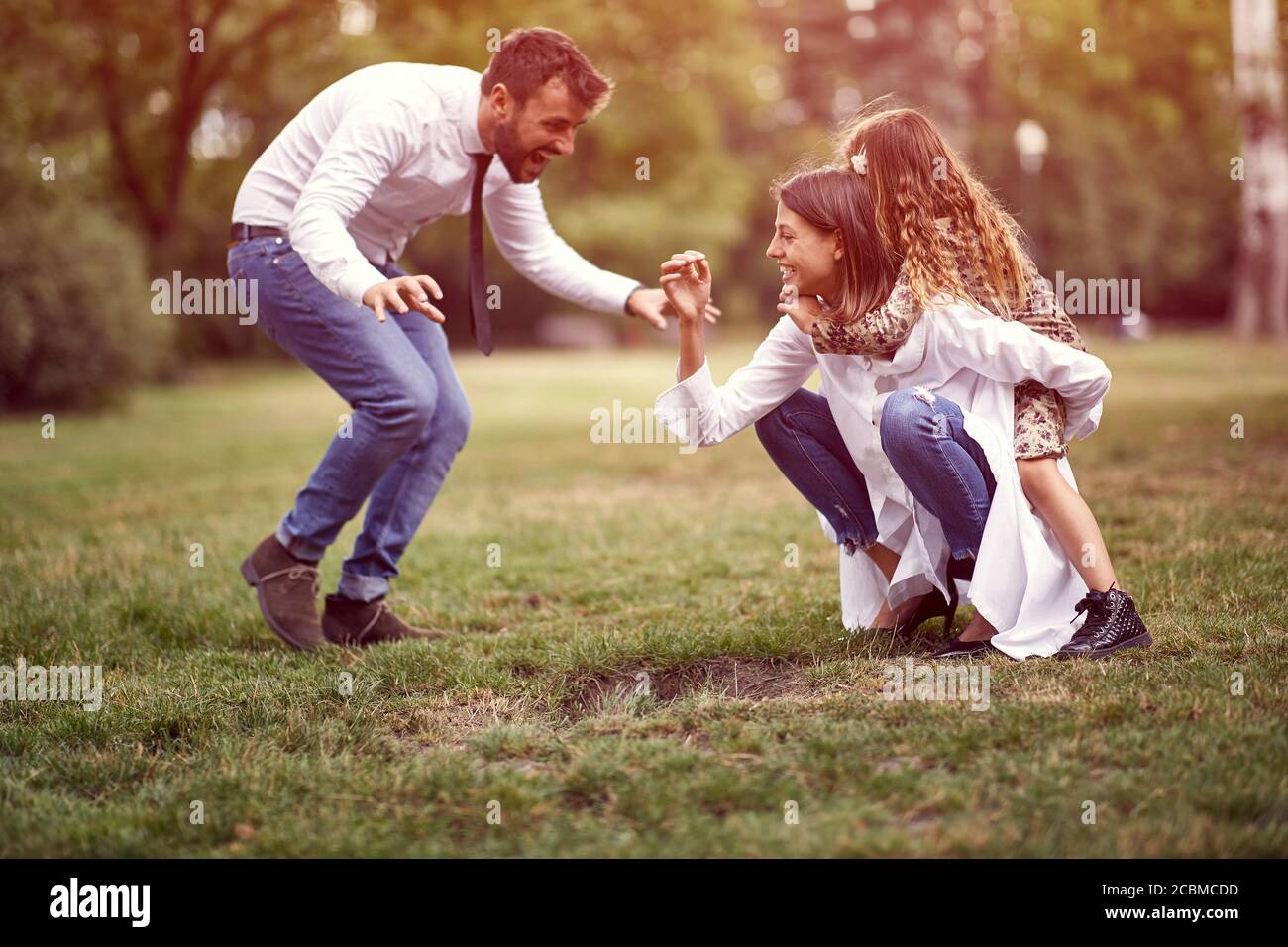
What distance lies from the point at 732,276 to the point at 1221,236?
556 inches

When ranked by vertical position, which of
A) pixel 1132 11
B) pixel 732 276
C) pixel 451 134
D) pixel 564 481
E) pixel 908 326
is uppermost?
pixel 1132 11

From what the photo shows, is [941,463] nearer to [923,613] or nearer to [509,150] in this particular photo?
[923,613]

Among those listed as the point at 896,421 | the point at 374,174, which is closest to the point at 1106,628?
the point at 896,421

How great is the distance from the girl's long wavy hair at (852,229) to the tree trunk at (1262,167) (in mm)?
12192

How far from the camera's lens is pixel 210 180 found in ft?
88.6

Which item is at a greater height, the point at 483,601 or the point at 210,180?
the point at 210,180

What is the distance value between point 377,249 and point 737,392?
1404 mm

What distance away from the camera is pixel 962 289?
11.0 feet

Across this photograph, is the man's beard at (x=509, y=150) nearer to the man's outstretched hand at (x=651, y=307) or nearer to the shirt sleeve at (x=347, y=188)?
the shirt sleeve at (x=347, y=188)

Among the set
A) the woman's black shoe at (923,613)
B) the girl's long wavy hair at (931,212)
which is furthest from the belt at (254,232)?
the woman's black shoe at (923,613)

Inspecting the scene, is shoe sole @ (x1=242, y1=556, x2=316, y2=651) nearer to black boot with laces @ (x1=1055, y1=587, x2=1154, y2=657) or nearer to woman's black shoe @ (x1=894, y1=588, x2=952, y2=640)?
woman's black shoe @ (x1=894, y1=588, x2=952, y2=640)
